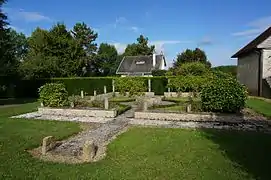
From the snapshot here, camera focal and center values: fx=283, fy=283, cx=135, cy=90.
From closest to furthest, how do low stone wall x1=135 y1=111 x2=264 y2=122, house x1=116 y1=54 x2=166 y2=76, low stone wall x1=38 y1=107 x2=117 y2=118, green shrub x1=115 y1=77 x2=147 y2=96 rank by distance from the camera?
low stone wall x1=135 y1=111 x2=264 y2=122 < low stone wall x1=38 y1=107 x2=117 y2=118 < green shrub x1=115 y1=77 x2=147 y2=96 < house x1=116 y1=54 x2=166 y2=76

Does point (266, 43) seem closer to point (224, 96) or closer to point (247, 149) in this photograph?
point (224, 96)

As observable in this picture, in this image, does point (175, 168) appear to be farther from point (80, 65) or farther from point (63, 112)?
point (80, 65)

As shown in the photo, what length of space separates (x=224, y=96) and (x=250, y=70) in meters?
18.7

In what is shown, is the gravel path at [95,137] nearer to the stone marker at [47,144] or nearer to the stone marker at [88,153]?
the stone marker at [47,144]

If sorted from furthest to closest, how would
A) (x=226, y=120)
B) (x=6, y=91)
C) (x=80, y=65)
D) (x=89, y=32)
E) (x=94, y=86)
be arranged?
1. (x=89, y=32)
2. (x=80, y=65)
3. (x=94, y=86)
4. (x=6, y=91)
5. (x=226, y=120)

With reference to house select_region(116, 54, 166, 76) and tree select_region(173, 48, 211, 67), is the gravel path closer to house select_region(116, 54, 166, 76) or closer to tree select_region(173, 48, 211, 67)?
tree select_region(173, 48, 211, 67)

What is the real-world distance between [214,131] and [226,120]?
2615mm

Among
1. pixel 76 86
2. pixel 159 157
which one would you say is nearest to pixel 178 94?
pixel 76 86

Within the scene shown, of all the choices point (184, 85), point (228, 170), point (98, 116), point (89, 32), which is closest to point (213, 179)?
point (228, 170)

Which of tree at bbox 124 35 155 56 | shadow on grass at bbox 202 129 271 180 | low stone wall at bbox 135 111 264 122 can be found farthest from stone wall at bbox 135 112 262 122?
tree at bbox 124 35 155 56

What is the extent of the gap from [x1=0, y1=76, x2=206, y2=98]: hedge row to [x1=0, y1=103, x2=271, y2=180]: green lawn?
21911mm

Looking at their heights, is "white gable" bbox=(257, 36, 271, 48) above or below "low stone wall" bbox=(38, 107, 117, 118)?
above

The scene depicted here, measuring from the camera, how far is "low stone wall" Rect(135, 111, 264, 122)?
45.8 ft

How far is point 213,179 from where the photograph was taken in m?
6.02
